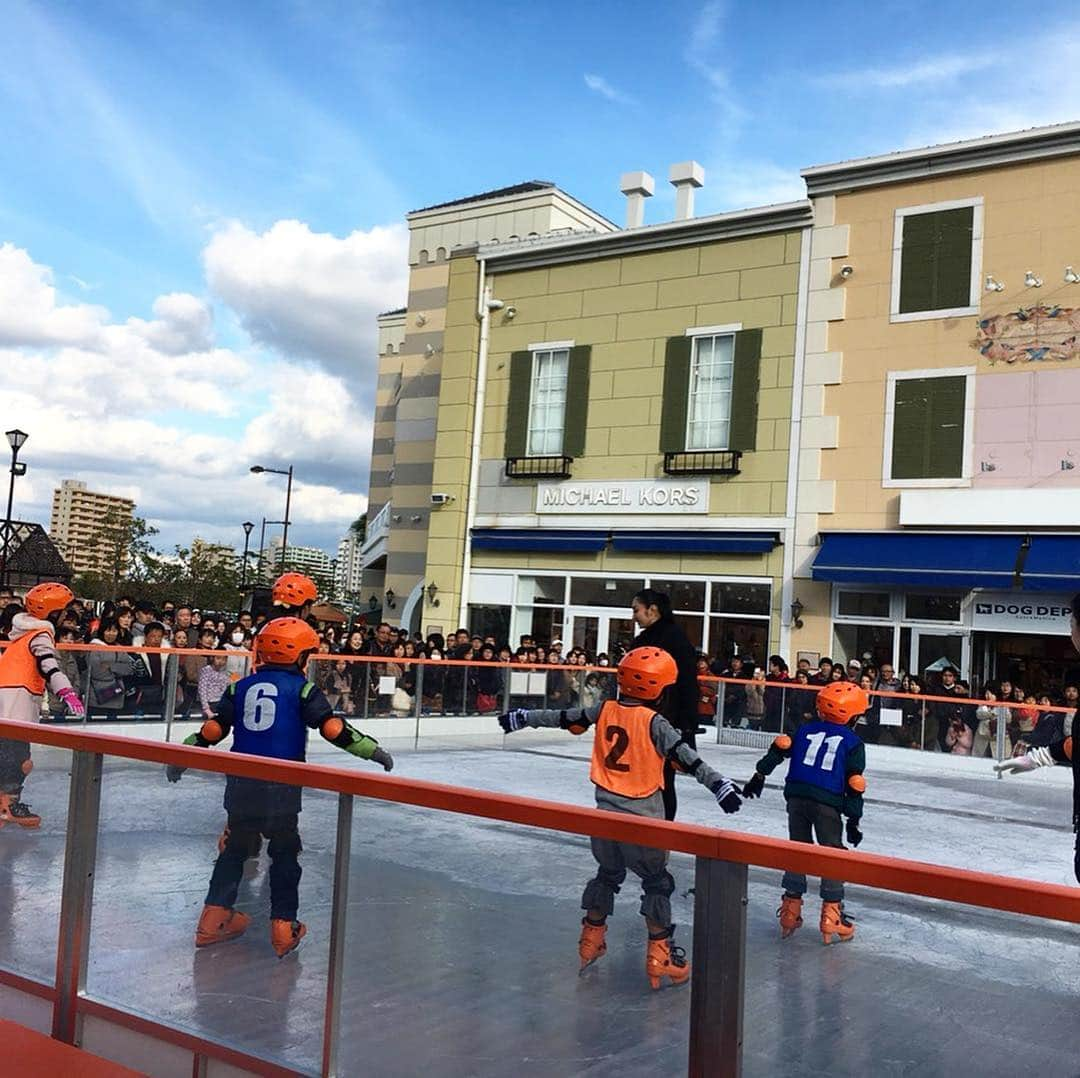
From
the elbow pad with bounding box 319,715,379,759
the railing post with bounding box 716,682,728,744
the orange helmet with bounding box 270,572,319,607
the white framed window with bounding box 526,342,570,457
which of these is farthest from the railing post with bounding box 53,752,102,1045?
the white framed window with bounding box 526,342,570,457

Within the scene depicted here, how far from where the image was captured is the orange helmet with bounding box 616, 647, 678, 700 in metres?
5.23

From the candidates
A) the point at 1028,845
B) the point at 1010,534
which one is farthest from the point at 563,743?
the point at 1010,534

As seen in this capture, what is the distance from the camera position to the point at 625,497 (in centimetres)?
2416

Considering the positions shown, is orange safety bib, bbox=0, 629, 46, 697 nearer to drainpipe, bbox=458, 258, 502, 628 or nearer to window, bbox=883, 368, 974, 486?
window, bbox=883, 368, 974, 486

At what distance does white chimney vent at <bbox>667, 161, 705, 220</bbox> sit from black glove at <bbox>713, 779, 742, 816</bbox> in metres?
23.4

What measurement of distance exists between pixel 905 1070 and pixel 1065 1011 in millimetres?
346

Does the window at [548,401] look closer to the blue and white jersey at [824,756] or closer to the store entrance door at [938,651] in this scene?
the store entrance door at [938,651]

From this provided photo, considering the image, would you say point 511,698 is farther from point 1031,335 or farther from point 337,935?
point 337,935

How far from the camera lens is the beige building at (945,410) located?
63.2 feet

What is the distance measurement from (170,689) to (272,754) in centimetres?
755

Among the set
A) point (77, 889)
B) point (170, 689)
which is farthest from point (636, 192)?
point (77, 889)

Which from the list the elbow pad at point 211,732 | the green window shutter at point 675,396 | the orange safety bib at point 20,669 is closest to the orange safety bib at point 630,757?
the elbow pad at point 211,732

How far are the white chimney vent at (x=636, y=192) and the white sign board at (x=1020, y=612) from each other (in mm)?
12938

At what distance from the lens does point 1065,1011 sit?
218cm
